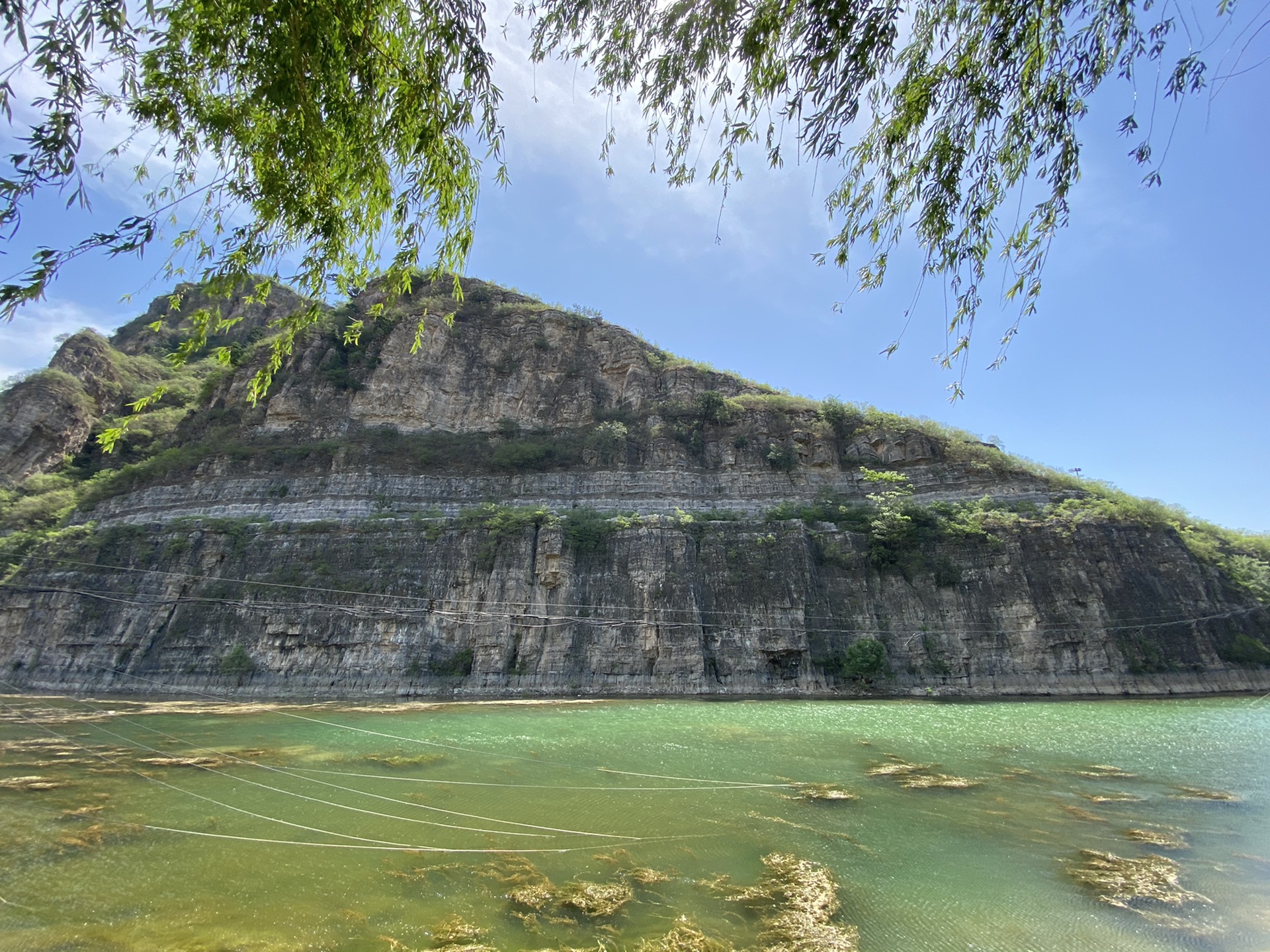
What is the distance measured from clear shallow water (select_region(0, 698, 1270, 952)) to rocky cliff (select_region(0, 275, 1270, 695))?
42.3 feet

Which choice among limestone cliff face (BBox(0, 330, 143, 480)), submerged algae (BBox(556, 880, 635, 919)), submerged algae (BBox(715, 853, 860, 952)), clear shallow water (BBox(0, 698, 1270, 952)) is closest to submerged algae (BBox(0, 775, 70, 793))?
clear shallow water (BBox(0, 698, 1270, 952))

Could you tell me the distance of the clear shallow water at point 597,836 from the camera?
200 inches

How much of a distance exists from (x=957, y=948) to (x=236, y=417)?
175ft

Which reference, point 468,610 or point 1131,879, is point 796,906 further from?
point 468,610

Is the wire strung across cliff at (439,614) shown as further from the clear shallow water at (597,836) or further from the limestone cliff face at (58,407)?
the limestone cliff face at (58,407)

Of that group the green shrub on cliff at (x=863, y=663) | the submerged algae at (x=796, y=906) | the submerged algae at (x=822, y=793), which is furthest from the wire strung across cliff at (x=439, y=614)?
the submerged algae at (x=796, y=906)

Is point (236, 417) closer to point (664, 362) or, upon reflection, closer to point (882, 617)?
point (664, 362)

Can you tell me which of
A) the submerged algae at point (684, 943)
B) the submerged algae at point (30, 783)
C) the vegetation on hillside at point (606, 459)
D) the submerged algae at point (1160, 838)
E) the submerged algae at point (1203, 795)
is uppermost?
the vegetation on hillside at point (606, 459)

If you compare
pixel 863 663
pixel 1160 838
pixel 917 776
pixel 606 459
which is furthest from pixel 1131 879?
pixel 606 459

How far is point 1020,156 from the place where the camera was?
4.21 m

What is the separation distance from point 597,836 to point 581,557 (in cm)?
2507

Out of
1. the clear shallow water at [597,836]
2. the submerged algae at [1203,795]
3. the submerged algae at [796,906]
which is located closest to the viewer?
the submerged algae at [796,906]

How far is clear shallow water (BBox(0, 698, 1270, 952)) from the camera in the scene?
509cm

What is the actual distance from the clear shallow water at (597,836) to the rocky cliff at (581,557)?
42.3 ft
